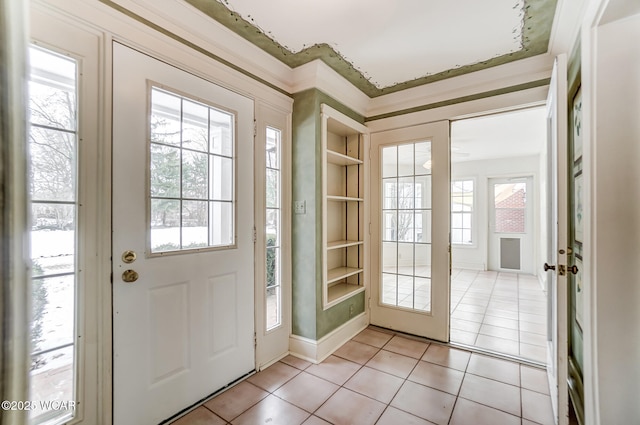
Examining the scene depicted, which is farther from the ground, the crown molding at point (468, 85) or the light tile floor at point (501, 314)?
the crown molding at point (468, 85)

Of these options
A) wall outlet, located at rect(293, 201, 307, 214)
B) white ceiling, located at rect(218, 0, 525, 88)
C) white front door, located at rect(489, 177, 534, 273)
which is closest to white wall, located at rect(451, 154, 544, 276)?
white front door, located at rect(489, 177, 534, 273)

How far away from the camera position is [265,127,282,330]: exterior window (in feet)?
7.82

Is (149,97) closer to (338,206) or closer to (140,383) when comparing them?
(140,383)

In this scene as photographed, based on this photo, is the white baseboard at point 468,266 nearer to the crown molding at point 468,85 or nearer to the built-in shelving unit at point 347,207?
the built-in shelving unit at point 347,207

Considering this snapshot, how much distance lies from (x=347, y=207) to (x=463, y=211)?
14.3 ft

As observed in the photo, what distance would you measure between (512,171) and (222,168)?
613cm

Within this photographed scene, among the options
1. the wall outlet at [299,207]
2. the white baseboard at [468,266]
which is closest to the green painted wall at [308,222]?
the wall outlet at [299,207]

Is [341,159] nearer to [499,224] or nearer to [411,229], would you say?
[411,229]

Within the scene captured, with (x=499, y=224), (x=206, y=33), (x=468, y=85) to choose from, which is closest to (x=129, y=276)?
(x=206, y=33)

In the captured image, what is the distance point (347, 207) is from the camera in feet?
10.5

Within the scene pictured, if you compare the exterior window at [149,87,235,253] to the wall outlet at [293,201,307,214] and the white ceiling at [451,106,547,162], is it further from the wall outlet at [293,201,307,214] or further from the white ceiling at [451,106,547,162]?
the white ceiling at [451,106,547,162]

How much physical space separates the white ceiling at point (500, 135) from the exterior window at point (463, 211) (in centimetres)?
68

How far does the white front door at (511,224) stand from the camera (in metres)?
5.81

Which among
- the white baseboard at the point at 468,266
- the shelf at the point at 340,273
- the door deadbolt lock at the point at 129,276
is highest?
the door deadbolt lock at the point at 129,276
